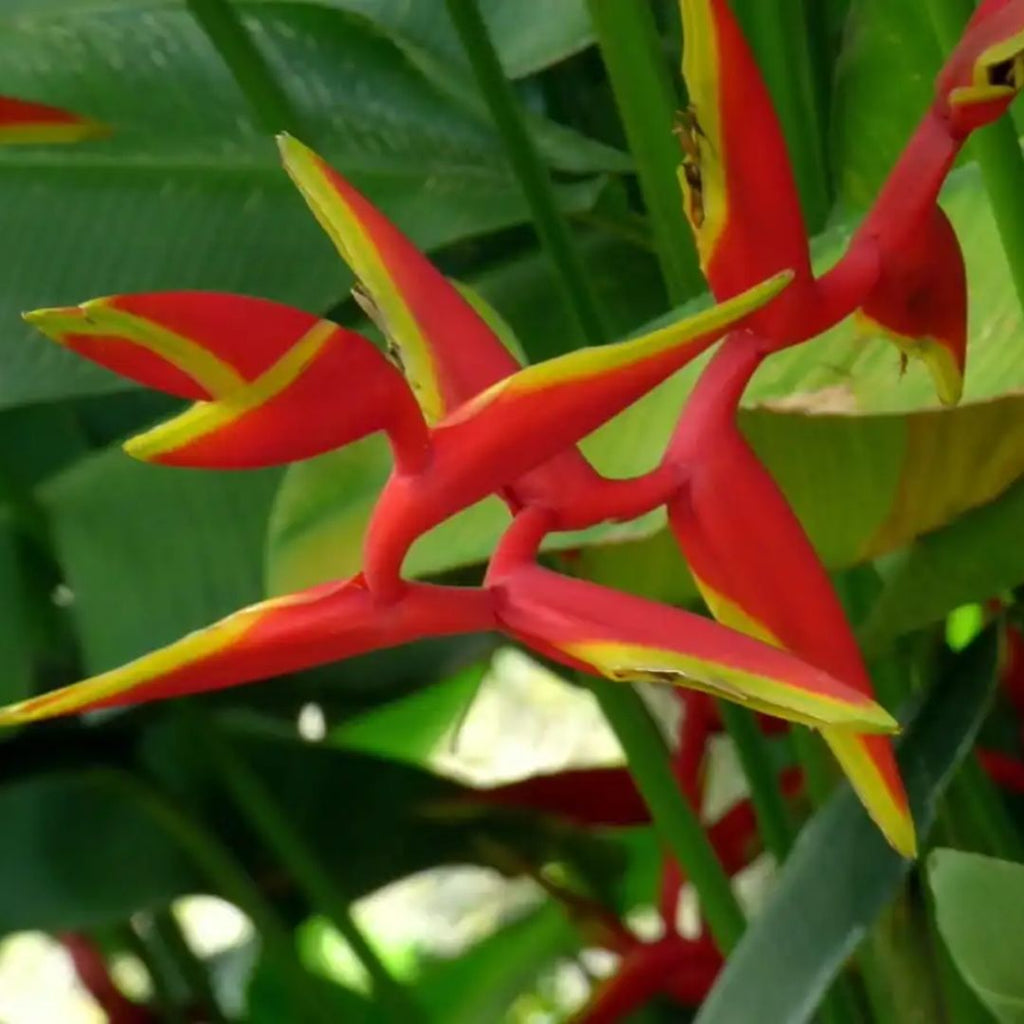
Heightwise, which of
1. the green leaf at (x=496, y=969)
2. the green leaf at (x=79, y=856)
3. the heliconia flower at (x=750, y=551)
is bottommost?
the green leaf at (x=496, y=969)

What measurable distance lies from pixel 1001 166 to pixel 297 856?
0.38 meters

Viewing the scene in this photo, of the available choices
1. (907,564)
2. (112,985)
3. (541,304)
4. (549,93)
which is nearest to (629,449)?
(907,564)

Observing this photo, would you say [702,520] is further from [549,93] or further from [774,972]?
A: [549,93]

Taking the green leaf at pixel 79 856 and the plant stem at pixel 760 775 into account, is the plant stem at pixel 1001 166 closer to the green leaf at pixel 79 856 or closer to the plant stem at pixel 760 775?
the plant stem at pixel 760 775

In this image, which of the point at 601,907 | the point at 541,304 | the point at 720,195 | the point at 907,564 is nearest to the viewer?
the point at 720,195

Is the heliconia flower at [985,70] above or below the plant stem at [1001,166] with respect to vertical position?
above

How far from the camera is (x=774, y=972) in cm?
27

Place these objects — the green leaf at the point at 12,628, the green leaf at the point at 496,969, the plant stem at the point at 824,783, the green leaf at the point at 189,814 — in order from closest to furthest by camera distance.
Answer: the plant stem at the point at 824,783 < the green leaf at the point at 12,628 < the green leaf at the point at 189,814 < the green leaf at the point at 496,969

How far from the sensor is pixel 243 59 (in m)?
0.32

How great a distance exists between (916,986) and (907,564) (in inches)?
4.2

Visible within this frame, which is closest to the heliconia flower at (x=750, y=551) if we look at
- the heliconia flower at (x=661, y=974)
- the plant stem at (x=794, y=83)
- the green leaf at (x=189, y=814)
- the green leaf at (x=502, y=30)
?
the plant stem at (x=794, y=83)

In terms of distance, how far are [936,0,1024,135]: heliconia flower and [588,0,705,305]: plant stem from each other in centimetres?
14

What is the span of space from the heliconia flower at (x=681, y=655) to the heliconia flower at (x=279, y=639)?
0.01 m

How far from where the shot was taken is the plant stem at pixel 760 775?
1.20 ft
